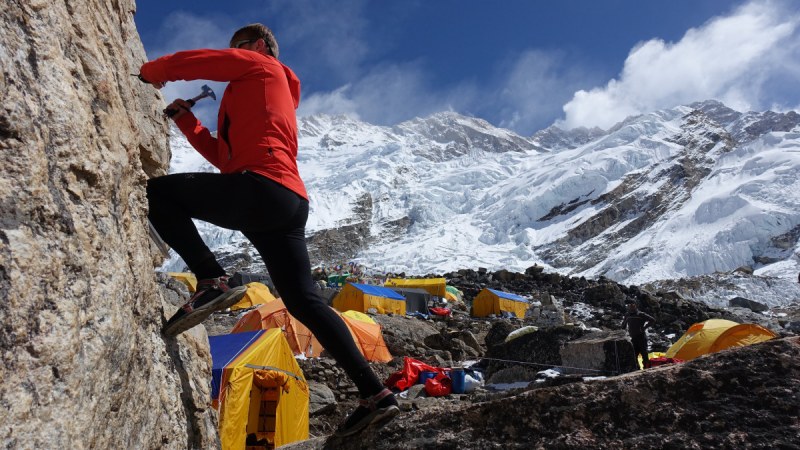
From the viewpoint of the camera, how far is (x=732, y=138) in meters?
125

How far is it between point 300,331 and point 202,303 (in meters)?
12.6

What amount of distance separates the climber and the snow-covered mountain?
64.5 m

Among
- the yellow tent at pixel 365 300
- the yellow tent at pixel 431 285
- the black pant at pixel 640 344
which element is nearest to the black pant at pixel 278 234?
the black pant at pixel 640 344

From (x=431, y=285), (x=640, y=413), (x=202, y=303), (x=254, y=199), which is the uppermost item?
(x=431, y=285)

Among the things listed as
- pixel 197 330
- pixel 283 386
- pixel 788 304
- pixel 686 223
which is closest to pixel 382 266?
Answer: pixel 686 223

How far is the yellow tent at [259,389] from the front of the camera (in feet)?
25.6

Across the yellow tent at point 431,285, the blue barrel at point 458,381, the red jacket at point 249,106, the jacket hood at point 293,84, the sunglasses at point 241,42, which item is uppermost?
the yellow tent at point 431,285

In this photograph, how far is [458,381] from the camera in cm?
920

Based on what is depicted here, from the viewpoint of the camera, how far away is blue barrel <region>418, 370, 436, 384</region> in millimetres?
10008

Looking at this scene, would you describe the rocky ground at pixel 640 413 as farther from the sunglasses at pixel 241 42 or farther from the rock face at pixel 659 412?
the sunglasses at pixel 241 42

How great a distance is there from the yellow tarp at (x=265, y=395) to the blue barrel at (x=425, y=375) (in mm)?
2178

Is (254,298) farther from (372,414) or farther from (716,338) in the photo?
(372,414)

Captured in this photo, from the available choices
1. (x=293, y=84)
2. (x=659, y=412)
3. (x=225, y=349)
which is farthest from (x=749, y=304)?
(x=293, y=84)

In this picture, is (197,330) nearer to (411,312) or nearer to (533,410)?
(533,410)
